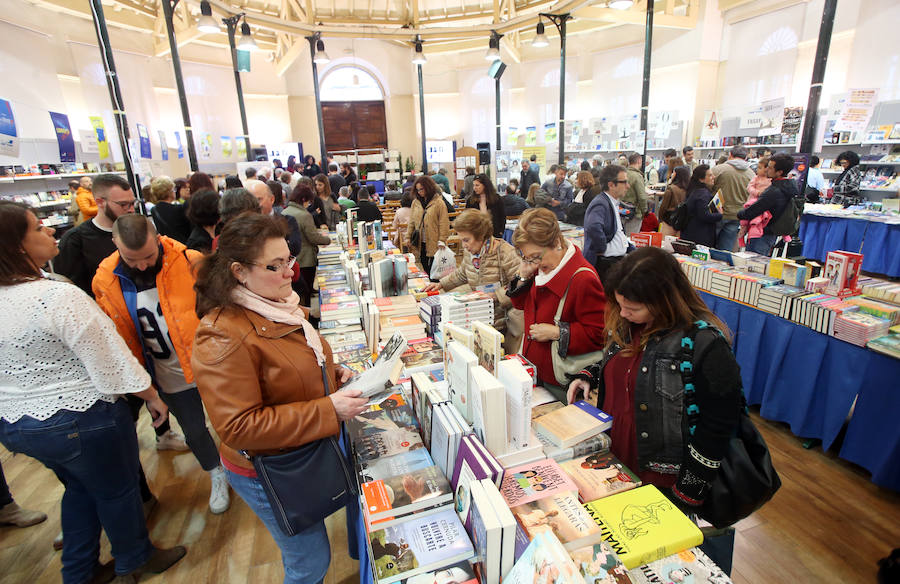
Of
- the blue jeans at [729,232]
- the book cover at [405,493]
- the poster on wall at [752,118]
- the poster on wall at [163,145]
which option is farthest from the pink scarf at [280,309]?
the poster on wall at [163,145]

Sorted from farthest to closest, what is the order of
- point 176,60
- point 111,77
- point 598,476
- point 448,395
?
point 176,60 → point 111,77 → point 448,395 → point 598,476

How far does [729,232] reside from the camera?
18.0 ft

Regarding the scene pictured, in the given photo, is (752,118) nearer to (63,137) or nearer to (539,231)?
(539,231)

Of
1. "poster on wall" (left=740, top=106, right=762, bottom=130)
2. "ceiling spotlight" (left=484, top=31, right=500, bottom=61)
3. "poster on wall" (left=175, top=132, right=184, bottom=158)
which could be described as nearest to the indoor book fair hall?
"poster on wall" (left=740, top=106, right=762, bottom=130)

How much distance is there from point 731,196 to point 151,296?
5988 mm

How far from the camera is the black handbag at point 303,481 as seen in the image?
4.52 feet

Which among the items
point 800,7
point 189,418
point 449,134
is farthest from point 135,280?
point 449,134

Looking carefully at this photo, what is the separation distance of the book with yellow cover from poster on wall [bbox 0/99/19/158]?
8327 millimetres

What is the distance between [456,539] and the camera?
1.21m

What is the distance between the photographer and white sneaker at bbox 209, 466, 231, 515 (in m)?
2.75

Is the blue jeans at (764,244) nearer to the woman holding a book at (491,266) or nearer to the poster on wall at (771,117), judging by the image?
the woman holding a book at (491,266)

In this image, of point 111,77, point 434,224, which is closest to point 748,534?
point 434,224

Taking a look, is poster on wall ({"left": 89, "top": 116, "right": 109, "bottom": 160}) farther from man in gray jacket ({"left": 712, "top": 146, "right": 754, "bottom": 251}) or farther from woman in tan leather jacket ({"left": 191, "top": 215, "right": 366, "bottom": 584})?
man in gray jacket ({"left": 712, "top": 146, "right": 754, "bottom": 251})

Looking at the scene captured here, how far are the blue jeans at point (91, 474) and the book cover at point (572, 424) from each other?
5.70 ft
